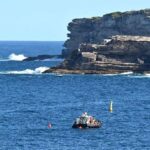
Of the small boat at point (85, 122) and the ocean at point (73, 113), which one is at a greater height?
the small boat at point (85, 122)

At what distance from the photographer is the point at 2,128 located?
396 feet

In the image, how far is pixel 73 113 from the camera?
136875 millimetres

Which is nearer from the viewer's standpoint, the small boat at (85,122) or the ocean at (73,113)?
the ocean at (73,113)

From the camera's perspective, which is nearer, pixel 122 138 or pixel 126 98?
pixel 122 138

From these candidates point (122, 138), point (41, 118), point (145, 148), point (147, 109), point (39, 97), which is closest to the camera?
point (145, 148)

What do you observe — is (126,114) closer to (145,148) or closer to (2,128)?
(2,128)

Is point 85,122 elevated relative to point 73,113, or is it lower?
elevated

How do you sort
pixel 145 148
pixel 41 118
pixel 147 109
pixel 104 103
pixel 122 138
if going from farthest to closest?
1. pixel 104 103
2. pixel 147 109
3. pixel 41 118
4. pixel 122 138
5. pixel 145 148

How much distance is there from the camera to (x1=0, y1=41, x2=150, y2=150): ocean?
10831 cm

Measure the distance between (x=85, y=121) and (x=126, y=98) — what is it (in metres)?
41.7

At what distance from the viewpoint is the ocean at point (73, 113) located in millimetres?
108312

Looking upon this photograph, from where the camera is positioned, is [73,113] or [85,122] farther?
[73,113]

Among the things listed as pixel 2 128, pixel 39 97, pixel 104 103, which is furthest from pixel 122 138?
pixel 39 97

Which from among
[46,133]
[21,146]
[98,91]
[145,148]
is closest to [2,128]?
[46,133]
